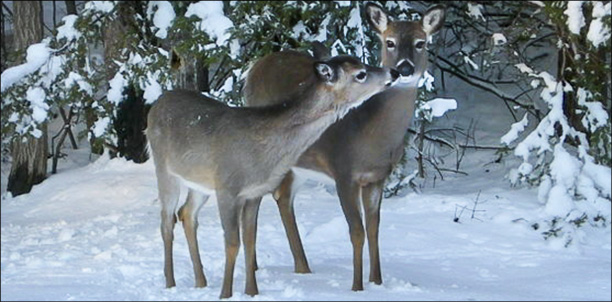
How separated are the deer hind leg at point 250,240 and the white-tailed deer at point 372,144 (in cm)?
79

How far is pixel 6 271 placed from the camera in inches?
344

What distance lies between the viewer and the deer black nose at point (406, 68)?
8.37m

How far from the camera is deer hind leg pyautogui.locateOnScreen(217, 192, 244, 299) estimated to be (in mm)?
7453

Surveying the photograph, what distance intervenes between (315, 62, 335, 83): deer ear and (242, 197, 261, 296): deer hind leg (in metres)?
0.93

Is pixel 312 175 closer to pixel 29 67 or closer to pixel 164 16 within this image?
pixel 164 16

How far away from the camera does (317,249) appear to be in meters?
10.0

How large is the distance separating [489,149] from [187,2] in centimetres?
492

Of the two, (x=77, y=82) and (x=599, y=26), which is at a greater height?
(x=599, y=26)

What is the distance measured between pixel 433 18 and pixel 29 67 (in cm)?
466

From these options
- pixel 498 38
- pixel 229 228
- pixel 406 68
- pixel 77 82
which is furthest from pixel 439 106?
pixel 229 228

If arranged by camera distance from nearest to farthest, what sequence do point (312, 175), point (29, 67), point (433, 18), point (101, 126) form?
point (312, 175)
point (433, 18)
point (29, 67)
point (101, 126)

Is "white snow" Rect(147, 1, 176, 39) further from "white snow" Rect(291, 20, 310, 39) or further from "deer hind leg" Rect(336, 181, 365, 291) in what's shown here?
"deer hind leg" Rect(336, 181, 365, 291)

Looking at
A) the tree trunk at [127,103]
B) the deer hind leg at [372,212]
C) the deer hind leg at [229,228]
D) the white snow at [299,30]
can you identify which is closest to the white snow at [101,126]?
the tree trunk at [127,103]

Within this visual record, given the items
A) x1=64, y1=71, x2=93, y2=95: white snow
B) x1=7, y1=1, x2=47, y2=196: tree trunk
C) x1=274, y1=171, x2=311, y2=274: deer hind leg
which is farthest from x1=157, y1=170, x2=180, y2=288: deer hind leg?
x1=7, y1=1, x2=47, y2=196: tree trunk
